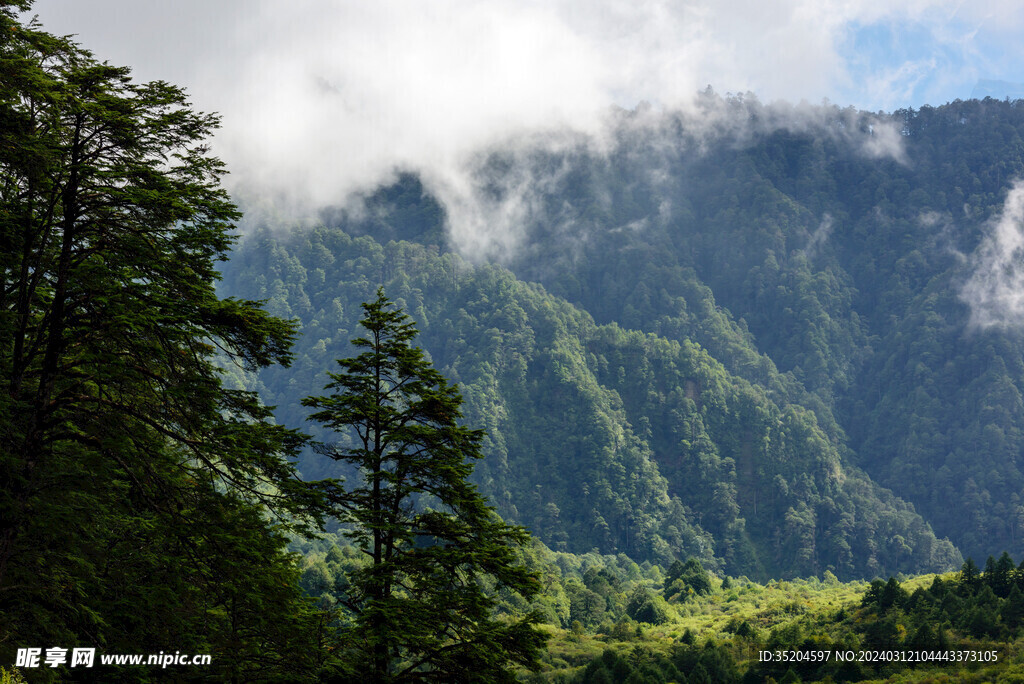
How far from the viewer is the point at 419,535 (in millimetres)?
17547

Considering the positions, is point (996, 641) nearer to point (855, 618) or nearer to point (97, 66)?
point (855, 618)

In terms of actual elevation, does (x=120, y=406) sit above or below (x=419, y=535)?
above

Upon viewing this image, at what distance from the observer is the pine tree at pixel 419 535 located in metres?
17.3

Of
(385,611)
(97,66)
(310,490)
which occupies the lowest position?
(385,611)

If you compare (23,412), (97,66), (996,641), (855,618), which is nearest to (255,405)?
(23,412)

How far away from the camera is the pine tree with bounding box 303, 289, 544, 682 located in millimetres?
17328

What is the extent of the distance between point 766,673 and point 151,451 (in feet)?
213

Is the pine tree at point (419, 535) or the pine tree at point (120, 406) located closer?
the pine tree at point (120, 406)

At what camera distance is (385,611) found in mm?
16828

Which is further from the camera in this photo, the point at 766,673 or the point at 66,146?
the point at 766,673

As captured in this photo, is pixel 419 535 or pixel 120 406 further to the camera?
pixel 419 535

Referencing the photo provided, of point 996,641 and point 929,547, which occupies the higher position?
point 929,547

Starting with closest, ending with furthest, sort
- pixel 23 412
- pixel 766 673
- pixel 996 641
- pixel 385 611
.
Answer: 1. pixel 23 412
2. pixel 385 611
3. pixel 996 641
4. pixel 766 673

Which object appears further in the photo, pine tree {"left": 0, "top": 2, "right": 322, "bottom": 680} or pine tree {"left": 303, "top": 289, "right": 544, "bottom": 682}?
pine tree {"left": 303, "top": 289, "right": 544, "bottom": 682}
